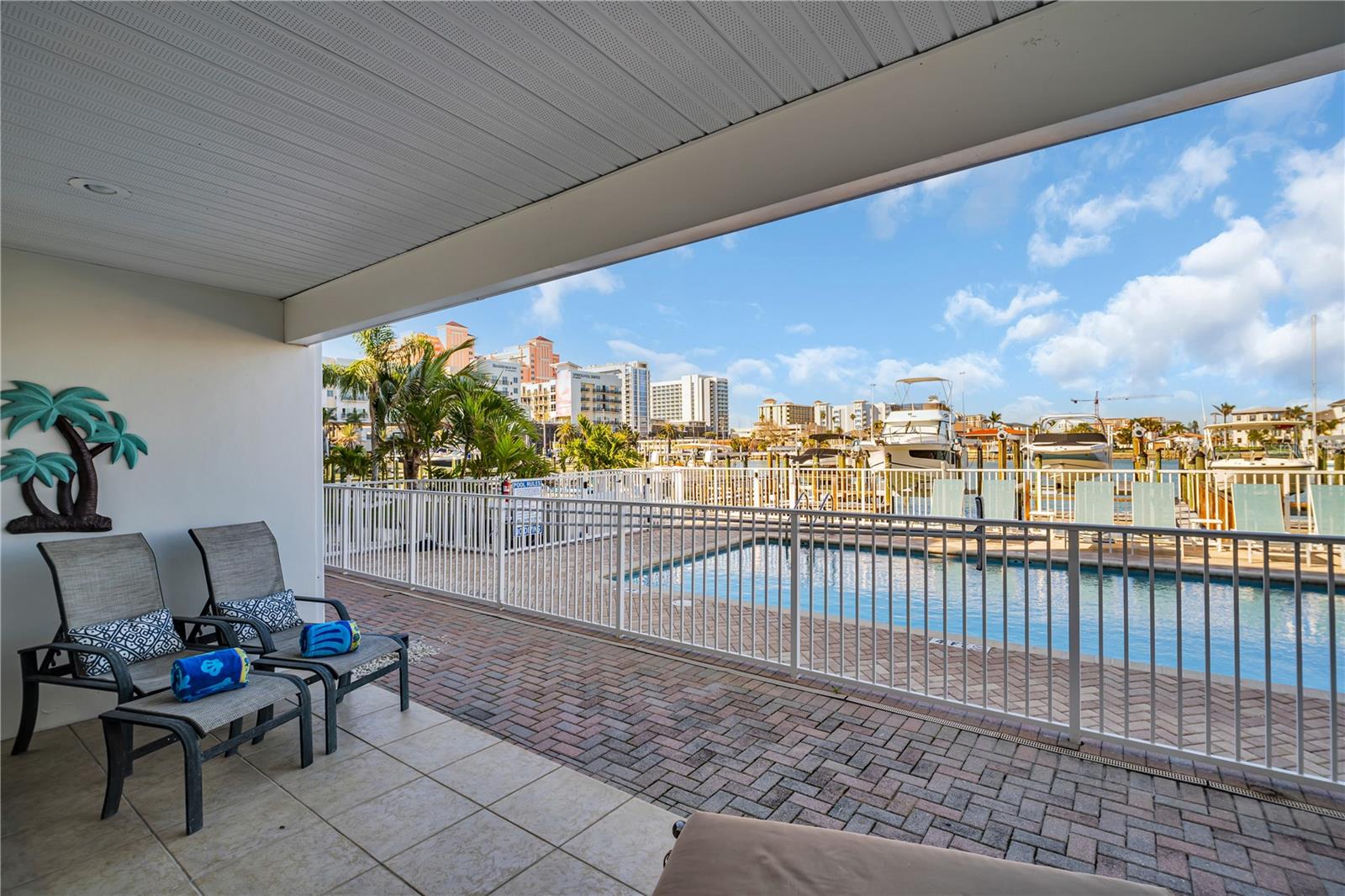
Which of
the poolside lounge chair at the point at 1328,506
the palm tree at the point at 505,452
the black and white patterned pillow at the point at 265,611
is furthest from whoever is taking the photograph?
the palm tree at the point at 505,452

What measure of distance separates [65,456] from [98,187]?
1800mm

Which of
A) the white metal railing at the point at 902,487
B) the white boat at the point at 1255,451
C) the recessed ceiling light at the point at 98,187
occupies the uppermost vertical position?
the recessed ceiling light at the point at 98,187

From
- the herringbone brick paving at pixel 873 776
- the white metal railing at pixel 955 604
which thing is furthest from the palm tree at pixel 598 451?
the herringbone brick paving at pixel 873 776

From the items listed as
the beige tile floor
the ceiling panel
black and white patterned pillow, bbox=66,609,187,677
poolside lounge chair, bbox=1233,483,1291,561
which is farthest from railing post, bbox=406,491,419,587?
poolside lounge chair, bbox=1233,483,1291,561

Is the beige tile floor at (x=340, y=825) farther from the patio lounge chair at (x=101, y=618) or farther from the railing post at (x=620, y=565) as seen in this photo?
the railing post at (x=620, y=565)

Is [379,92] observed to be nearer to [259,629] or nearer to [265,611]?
[259,629]

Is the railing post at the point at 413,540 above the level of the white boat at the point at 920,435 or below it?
below

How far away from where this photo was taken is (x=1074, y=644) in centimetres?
307

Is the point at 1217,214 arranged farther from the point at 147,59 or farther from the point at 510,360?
the point at 510,360

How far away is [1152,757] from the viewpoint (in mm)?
2873

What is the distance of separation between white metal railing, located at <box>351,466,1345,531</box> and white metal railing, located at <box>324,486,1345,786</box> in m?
0.85

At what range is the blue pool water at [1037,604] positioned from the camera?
385 cm

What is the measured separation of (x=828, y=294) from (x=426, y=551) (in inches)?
1298

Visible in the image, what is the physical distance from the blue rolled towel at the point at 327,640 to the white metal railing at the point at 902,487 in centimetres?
489
